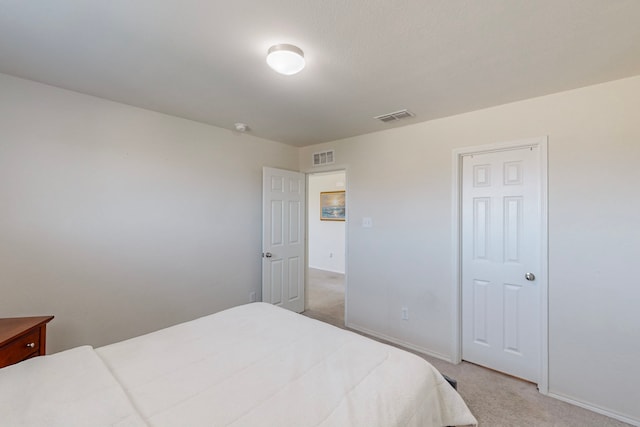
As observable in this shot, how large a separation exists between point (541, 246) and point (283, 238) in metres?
2.68

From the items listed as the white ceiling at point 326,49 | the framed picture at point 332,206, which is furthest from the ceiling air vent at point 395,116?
the framed picture at point 332,206

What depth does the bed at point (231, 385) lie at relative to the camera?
976mm

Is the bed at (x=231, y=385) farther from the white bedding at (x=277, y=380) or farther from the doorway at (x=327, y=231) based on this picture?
the doorway at (x=327, y=231)

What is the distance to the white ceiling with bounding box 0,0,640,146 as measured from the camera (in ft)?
4.26

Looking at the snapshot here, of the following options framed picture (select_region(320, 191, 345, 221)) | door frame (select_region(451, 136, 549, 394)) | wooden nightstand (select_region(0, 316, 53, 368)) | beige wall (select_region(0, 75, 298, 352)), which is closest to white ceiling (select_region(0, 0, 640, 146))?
beige wall (select_region(0, 75, 298, 352))

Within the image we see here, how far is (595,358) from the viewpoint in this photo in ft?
6.63

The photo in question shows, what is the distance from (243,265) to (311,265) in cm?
395

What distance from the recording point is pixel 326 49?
5.27ft

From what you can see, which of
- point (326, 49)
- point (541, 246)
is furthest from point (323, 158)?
point (541, 246)

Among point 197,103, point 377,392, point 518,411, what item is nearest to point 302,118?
point 197,103

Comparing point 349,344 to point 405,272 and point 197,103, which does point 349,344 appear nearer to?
point 405,272

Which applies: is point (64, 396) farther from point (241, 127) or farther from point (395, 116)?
point (395, 116)

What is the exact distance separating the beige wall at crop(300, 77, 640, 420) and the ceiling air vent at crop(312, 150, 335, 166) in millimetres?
1095

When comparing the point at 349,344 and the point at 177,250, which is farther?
the point at 177,250
